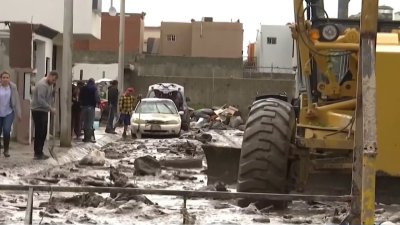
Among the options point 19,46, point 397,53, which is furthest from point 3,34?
point 397,53

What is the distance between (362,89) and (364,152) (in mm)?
571

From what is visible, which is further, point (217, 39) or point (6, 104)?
point (217, 39)

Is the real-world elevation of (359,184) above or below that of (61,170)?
above

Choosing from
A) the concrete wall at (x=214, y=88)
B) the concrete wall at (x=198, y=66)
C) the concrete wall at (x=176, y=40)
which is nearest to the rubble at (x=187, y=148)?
the concrete wall at (x=214, y=88)

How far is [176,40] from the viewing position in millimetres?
73312

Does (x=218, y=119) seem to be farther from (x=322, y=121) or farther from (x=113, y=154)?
(x=322, y=121)

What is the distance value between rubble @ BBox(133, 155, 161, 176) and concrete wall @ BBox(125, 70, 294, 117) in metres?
34.1

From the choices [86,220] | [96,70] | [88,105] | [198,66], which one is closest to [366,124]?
[86,220]

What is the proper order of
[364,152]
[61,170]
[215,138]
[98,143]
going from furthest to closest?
1. [215,138]
2. [98,143]
3. [61,170]
4. [364,152]

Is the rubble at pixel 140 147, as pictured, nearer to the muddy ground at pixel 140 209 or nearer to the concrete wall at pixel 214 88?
the muddy ground at pixel 140 209

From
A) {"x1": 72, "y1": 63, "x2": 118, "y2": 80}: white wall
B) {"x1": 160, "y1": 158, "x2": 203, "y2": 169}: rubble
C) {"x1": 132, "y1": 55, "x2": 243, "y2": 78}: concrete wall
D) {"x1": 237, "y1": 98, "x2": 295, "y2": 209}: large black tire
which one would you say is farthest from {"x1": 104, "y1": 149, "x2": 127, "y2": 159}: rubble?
{"x1": 132, "y1": 55, "x2": 243, "y2": 78}: concrete wall

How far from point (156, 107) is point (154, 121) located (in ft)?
5.18

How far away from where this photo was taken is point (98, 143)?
73.3ft

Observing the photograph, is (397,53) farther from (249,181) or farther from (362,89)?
(362,89)
